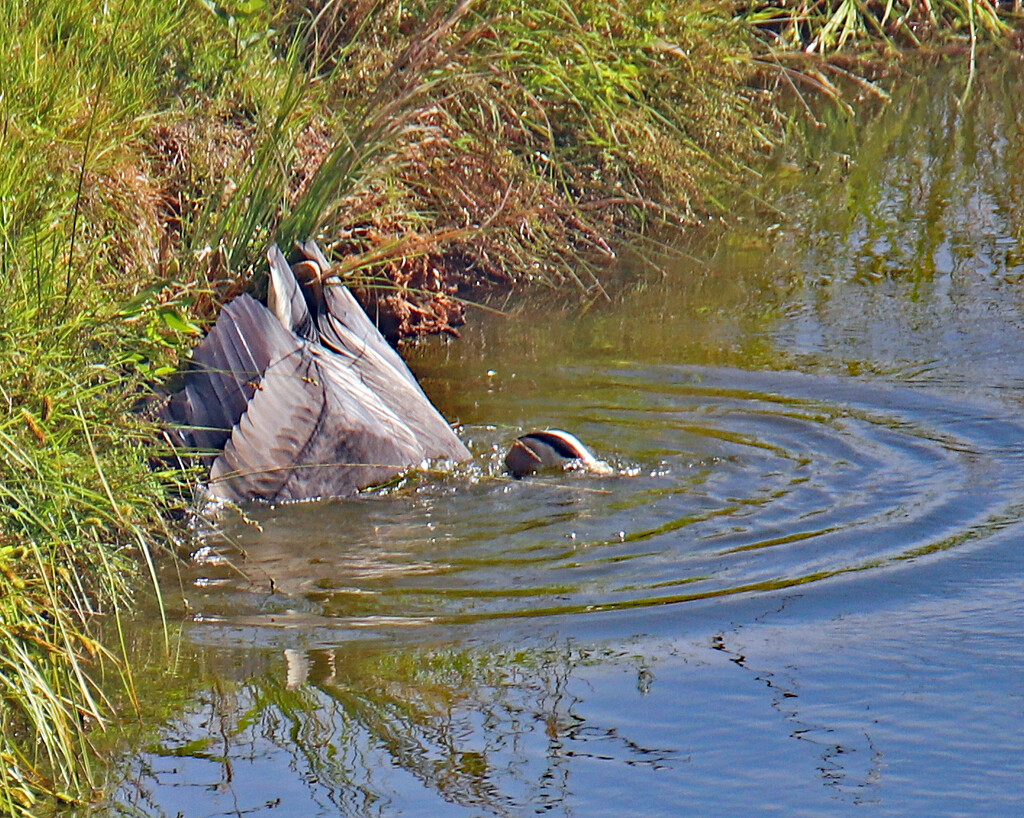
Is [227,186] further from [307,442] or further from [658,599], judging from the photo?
[658,599]

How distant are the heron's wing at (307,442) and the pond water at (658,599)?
0.37 feet

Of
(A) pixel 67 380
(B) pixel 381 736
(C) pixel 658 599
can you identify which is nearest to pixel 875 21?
(C) pixel 658 599

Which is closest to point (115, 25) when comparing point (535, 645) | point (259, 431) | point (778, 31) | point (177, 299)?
point (177, 299)

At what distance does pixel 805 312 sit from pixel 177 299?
288 centimetres

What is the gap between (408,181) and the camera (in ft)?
20.4

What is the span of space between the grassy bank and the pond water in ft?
1.01

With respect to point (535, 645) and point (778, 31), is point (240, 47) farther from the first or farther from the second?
point (778, 31)

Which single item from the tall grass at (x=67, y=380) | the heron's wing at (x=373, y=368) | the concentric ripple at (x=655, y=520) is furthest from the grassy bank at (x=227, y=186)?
the concentric ripple at (x=655, y=520)

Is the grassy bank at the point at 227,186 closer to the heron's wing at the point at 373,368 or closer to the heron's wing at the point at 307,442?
the heron's wing at the point at 373,368

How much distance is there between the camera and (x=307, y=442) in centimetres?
452

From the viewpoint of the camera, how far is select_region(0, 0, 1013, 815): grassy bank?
3.10 meters

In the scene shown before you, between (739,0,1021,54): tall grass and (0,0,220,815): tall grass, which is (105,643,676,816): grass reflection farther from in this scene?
(739,0,1021,54): tall grass

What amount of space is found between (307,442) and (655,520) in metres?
1.11

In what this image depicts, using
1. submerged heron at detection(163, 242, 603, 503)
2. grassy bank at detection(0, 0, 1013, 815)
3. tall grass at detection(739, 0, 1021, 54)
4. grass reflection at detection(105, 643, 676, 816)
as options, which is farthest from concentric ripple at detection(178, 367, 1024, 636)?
tall grass at detection(739, 0, 1021, 54)
